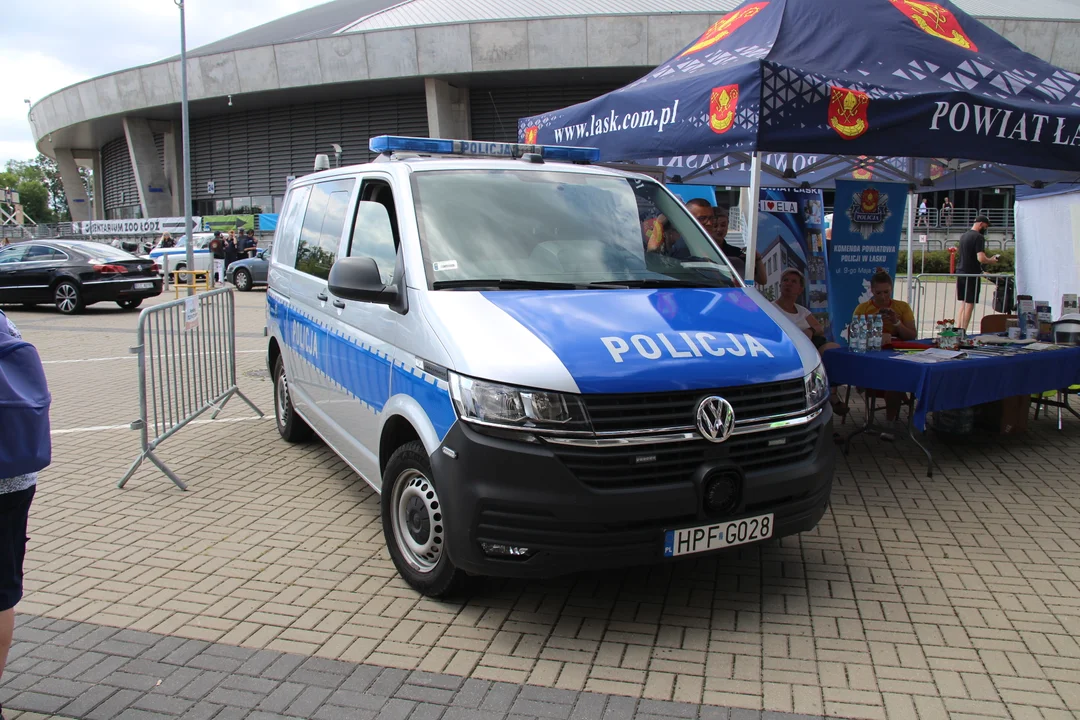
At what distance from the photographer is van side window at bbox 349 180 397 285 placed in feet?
14.0

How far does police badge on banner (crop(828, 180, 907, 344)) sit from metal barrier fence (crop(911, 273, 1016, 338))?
191 centimetres

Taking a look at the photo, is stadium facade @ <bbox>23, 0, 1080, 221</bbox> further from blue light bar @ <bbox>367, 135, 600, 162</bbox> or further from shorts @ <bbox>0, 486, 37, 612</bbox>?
shorts @ <bbox>0, 486, 37, 612</bbox>

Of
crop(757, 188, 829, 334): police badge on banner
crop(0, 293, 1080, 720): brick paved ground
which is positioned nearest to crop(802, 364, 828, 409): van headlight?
crop(0, 293, 1080, 720): brick paved ground

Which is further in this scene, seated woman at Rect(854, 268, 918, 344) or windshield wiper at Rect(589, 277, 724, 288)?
seated woman at Rect(854, 268, 918, 344)

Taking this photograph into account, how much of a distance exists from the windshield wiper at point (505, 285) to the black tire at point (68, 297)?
16.7 metres

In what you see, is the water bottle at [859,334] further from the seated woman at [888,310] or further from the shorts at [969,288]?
the shorts at [969,288]

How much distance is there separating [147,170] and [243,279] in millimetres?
23144

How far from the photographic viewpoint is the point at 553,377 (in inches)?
130

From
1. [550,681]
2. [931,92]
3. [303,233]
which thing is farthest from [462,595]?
[931,92]

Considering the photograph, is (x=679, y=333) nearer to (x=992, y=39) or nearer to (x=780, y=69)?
(x=780, y=69)

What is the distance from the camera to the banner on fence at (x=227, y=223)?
128ft

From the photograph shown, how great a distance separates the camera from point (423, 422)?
143 inches

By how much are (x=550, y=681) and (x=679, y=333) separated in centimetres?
157

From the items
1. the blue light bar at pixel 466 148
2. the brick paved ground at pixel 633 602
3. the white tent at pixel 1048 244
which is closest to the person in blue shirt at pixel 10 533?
the brick paved ground at pixel 633 602
